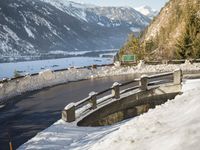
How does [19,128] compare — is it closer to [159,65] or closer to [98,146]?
[98,146]

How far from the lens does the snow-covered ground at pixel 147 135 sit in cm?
916

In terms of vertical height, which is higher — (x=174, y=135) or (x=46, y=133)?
(x=174, y=135)

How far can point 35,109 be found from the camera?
23.2 meters

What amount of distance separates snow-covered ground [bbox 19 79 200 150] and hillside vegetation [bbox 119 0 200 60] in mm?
33993

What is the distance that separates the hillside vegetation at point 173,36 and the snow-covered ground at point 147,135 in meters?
34.0

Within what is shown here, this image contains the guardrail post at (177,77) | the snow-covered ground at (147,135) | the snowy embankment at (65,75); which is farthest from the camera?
the snowy embankment at (65,75)

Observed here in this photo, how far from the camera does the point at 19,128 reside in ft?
61.0

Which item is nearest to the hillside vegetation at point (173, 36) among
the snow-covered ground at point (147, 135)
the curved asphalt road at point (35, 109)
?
the curved asphalt road at point (35, 109)

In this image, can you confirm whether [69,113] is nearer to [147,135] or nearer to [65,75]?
[147,135]

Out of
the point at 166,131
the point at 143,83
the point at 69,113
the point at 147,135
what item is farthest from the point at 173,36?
the point at 166,131

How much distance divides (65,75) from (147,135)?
1060 inches

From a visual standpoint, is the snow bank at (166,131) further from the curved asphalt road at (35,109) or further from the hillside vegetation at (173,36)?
the hillside vegetation at (173,36)

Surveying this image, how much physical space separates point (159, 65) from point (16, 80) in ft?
59.2

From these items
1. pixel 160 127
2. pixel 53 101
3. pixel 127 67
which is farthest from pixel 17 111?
pixel 127 67
